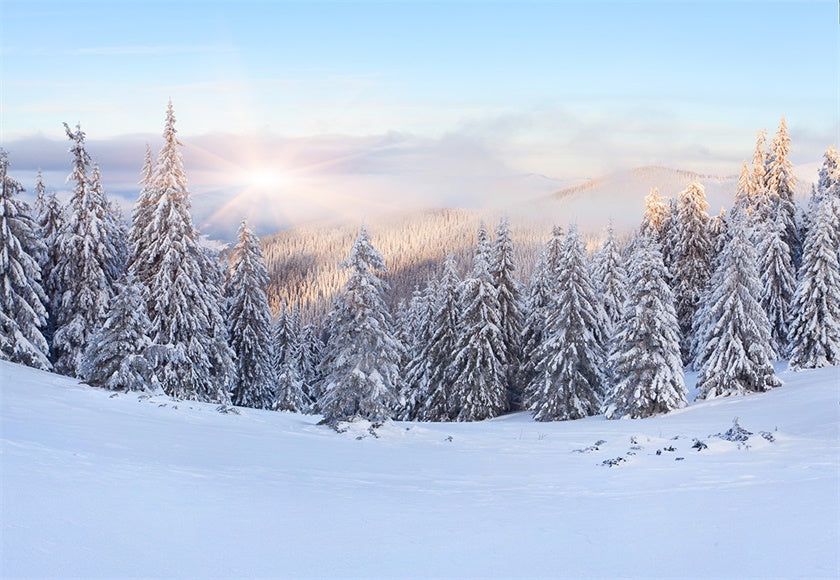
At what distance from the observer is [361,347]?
23.2 metres

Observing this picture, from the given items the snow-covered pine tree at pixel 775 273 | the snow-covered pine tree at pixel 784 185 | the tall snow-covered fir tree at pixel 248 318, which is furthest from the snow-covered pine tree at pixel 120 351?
the snow-covered pine tree at pixel 784 185

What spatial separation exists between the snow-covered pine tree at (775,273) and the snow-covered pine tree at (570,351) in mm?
15765

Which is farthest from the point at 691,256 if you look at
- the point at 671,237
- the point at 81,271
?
the point at 81,271

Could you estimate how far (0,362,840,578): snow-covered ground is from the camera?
6598 mm

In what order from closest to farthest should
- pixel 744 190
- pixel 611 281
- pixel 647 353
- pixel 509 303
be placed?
1. pixel 647 353
2. pixel 509 303
3. pixel 611 281
4. pixel 744 190

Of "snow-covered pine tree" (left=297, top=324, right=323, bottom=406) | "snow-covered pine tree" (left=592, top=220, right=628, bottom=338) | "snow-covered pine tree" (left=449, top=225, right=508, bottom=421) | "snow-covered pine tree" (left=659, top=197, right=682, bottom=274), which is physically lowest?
"snow-covered pine tree" (left=297, top=324, right=323, bottom=406)

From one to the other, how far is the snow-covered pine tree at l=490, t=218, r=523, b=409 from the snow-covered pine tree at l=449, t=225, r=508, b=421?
1.79 meters

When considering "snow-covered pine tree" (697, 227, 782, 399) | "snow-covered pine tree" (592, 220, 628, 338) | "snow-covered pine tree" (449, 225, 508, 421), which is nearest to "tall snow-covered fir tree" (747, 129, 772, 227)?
"snow-covered pine tree" (592, 220, 628, 338)

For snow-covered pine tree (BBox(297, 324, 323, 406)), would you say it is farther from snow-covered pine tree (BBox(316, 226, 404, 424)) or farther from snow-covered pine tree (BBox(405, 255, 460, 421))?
snow-covered pine tree (BBox(316, 226, 404, 424))

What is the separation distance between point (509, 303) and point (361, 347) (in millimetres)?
20072

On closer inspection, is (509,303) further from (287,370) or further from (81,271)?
(81,271)

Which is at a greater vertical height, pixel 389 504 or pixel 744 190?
pixel 744 190

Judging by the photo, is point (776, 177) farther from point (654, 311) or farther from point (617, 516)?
point (617, 516)

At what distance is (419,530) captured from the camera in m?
8.10
